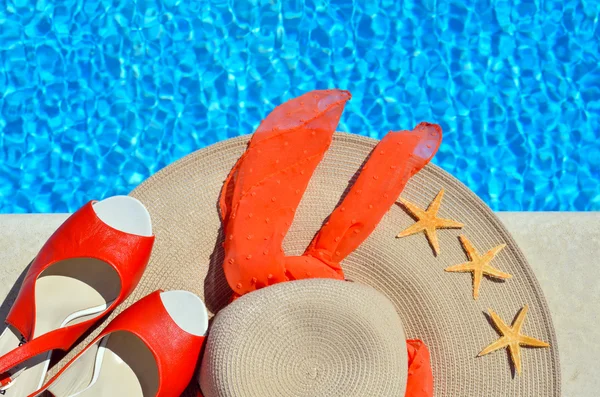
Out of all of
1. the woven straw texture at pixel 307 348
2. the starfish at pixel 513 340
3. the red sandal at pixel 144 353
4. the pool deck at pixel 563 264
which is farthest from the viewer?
the pool deck at pixel 563 264

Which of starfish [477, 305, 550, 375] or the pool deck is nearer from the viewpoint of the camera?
starfish [477, 305, 550, 375]

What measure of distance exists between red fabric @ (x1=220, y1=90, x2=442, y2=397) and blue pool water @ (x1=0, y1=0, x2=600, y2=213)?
2.51ft

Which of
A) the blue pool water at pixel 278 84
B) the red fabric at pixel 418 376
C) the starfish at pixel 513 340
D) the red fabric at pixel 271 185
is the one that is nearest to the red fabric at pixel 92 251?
the red fabric at pixel 271 185

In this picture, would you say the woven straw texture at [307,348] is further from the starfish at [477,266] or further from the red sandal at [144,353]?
the starfish at [477,266]

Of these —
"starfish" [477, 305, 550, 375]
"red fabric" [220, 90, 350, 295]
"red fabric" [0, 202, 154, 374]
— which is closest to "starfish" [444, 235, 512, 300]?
"starfish" [477, 305, 550, 375]

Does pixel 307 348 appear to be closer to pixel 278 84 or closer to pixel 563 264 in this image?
pixel 563 264

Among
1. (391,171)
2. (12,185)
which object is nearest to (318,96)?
(391,171)

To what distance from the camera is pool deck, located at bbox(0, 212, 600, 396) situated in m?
2.52

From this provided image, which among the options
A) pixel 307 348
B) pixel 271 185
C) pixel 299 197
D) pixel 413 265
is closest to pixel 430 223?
pixel 413 265

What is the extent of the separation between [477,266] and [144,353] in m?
1.24

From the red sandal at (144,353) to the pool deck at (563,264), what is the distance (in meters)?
0.60

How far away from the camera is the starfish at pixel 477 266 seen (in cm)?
217

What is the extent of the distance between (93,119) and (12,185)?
508mm

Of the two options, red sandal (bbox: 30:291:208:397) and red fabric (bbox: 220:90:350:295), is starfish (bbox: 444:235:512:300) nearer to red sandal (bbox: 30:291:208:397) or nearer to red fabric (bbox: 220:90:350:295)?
red fabric (bbox: 220:90:350:295)
